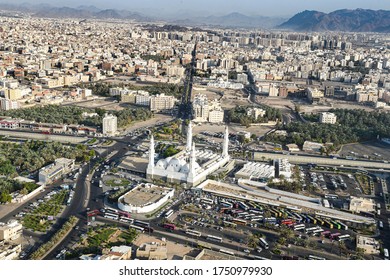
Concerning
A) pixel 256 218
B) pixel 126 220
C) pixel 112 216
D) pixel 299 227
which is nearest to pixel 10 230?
pixel 112 216

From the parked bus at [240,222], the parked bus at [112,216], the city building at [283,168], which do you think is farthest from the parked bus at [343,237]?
the parked bus at [112,216]

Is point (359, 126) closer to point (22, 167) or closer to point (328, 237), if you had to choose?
point (328, 237)

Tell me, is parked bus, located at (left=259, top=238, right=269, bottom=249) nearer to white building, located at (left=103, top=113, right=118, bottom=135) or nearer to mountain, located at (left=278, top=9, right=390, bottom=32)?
white building, located at (left=103, top=113, right=118, bottom=135)

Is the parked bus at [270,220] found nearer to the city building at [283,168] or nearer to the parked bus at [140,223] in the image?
the parked bus at [140,223]

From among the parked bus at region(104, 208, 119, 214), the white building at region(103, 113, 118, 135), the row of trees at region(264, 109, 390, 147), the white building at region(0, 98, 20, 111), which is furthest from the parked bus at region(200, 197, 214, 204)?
the white building at region(0, 98, 20, 111)

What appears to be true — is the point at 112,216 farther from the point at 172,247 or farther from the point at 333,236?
the point at 333,236

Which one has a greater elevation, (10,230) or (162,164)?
(162,164)
